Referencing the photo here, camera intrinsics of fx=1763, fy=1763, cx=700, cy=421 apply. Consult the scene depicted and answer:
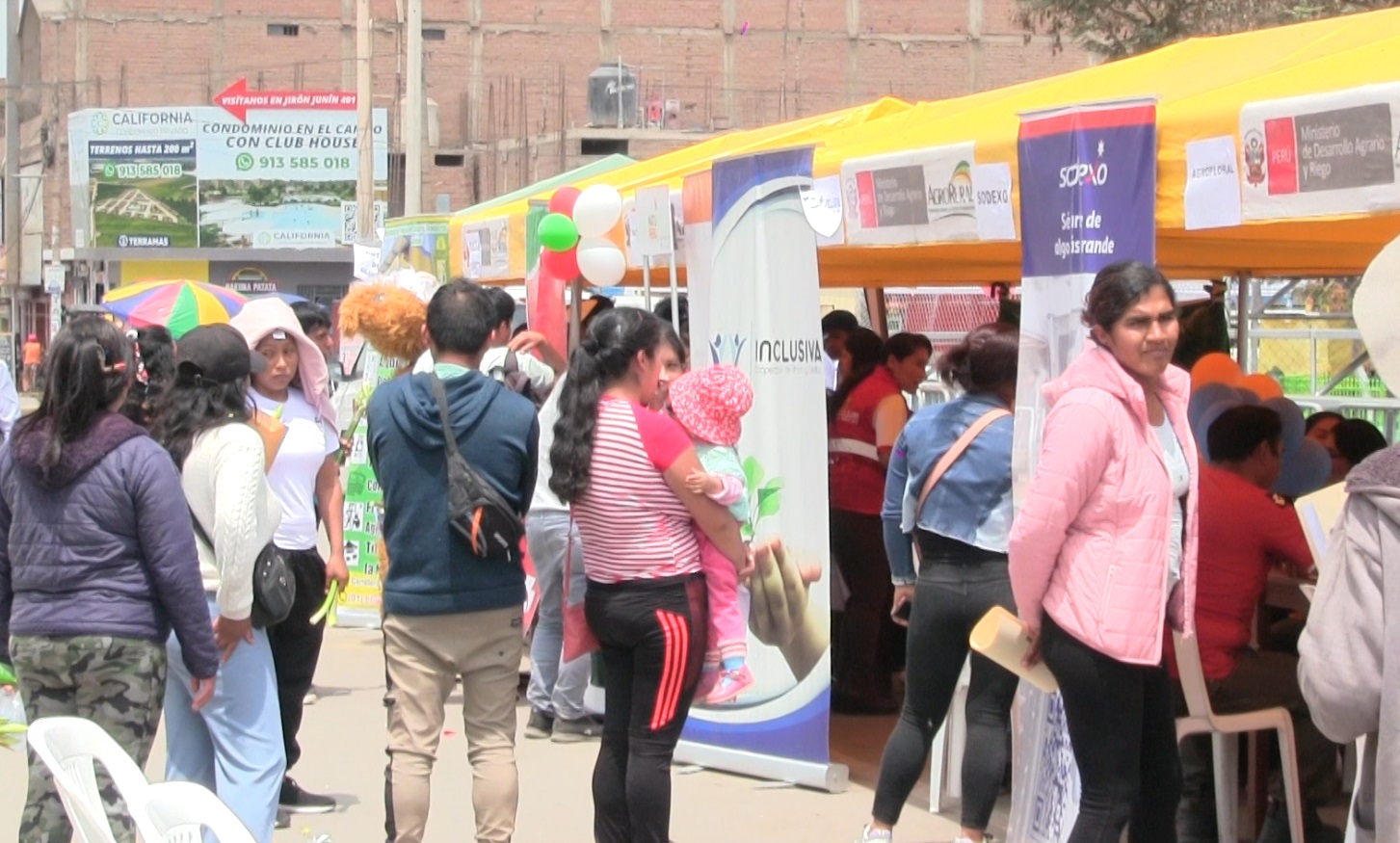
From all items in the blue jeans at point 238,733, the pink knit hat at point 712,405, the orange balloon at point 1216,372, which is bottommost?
the blue jeans at point 238,733

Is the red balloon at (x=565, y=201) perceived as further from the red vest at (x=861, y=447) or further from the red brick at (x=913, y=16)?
the red brick at (x=913, y=16)

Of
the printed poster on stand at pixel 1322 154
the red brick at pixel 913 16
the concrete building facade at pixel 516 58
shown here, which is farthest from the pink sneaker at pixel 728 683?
the red brick at pixel 913 16

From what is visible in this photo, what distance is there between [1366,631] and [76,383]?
304 cm

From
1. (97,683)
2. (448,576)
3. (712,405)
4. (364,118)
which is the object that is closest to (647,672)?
(448,576)

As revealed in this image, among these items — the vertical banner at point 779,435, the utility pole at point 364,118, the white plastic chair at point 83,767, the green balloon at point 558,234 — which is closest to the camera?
the white plastic chair at point 83,767

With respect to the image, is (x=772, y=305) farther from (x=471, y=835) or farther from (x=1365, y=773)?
(x=1365, y=773)

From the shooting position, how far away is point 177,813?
311cm

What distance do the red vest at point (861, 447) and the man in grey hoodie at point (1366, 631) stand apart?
204 inches

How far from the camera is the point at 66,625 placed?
4367 millimetres

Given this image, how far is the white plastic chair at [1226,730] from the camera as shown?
17.5ft

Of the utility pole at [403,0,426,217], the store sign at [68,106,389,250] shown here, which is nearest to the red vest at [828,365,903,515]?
the utility pole at [403,0,426,217]

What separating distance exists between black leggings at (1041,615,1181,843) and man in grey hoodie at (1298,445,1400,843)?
144cm

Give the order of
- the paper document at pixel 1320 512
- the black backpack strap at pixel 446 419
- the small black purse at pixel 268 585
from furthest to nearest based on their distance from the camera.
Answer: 1. the black backpack strap at pixel 446 419
2. the small black purse at pixel 268 585
3. the paper document at pixel 1320 512

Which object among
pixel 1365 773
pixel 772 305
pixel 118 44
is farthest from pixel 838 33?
pixel 1365 773
